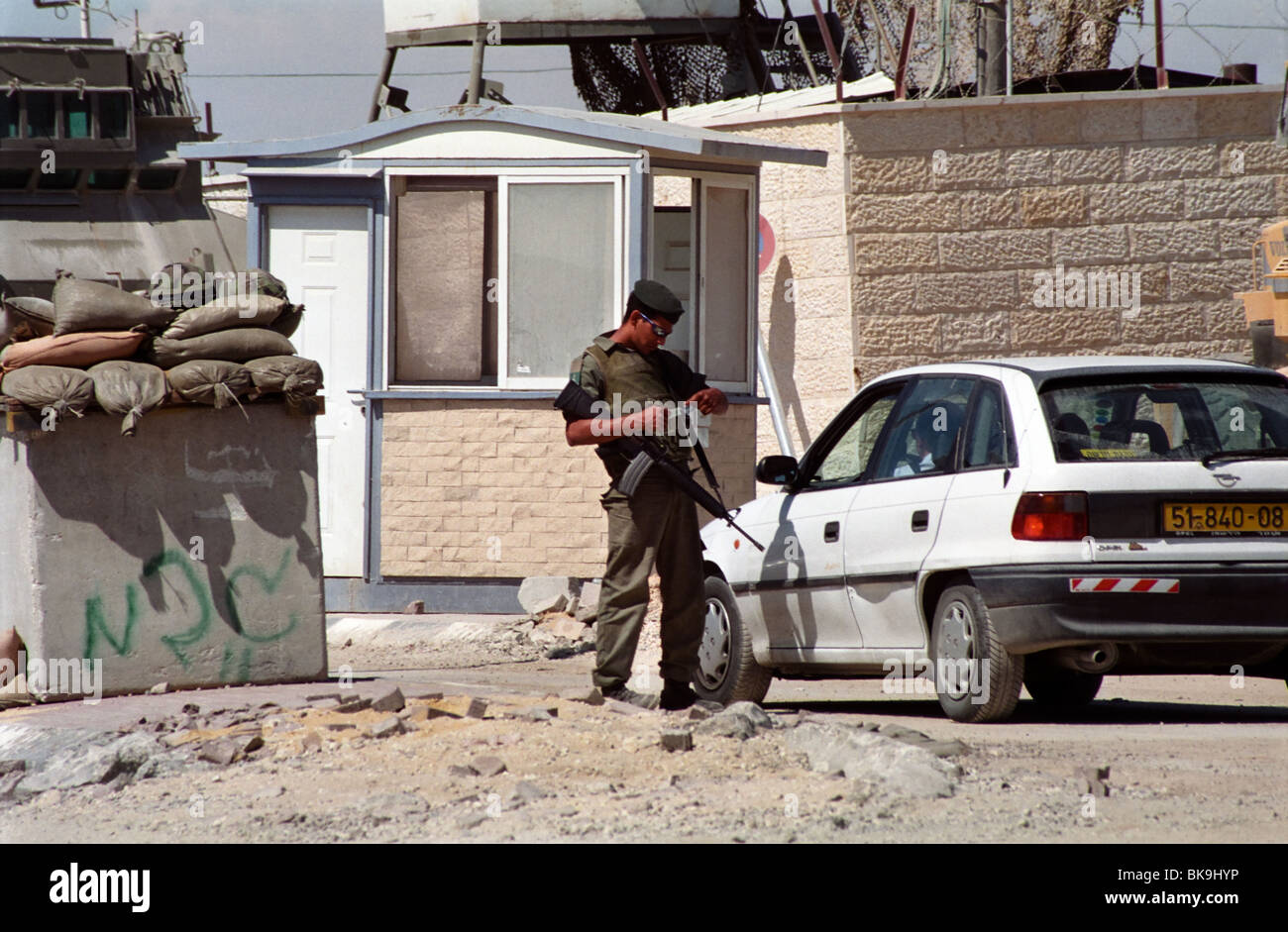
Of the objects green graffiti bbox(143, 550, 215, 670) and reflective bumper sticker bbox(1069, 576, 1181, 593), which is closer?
reflective bumper sticker bbox(1069, 576, 1181, 593)

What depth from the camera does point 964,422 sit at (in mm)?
7266

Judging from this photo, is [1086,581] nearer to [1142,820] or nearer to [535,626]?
[1142,820]

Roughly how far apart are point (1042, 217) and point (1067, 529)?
31.3ft

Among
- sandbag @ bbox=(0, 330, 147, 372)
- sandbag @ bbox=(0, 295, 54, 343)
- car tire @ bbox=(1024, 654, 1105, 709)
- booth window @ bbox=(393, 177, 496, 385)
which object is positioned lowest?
car tire @ bbox=(1024, 654, 1105, 709)

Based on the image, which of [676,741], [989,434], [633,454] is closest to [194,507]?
[633,454]

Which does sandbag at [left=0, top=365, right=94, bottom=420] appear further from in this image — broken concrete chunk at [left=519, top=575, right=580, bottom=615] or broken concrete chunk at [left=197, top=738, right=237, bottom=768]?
broken concrete chunk at [left=519, top=575, right=580, bottom=615]

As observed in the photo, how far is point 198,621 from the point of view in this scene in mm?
8117

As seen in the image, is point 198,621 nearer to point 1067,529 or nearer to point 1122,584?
point 1067,529

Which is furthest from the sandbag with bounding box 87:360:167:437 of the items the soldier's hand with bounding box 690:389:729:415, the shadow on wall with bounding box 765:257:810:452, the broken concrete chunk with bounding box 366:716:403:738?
the shadow on wall with bounding box 765:257:810:452

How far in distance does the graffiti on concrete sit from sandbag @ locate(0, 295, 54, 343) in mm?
1196

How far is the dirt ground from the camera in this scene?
16.7 feet

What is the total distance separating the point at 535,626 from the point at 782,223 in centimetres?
594

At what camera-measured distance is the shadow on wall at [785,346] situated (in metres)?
16.7
